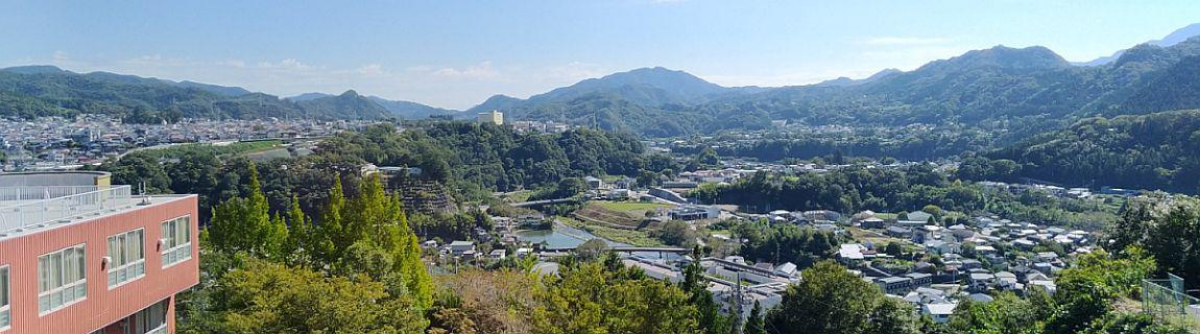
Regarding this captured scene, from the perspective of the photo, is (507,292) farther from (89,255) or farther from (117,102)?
(117,102)

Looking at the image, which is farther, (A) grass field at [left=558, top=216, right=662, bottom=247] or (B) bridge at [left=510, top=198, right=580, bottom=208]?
(B) bridge at [left=510, top=198, right=580, bottom=208]

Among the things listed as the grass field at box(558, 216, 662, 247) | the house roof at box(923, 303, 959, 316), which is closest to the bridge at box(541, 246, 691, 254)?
the grass field at box(558, 216, 662, 247)

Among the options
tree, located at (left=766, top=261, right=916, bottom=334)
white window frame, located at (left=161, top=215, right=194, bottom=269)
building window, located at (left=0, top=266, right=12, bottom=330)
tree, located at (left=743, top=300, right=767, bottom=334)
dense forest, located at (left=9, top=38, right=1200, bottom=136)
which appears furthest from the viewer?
dense forest, located at (left=9, top=38, right=1200, bottom=136)

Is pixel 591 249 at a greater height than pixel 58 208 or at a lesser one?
lesser

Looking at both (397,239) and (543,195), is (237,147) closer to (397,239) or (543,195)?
(543,195)

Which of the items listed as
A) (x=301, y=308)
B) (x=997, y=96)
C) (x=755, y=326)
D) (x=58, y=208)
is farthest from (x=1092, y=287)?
(x=997, y=96)

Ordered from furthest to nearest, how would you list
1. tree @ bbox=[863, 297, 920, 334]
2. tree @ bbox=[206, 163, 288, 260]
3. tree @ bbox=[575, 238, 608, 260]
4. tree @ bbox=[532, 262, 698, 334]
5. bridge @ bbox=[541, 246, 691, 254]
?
bridge @ bbox=[541, 246, 691, 254]
tree @ bbox=[575, 238, 608, 260]
tree @ bbox=[863, 297, 920, 334]
tree @ bbox=[206, 163, 288, 260]
tree @ bbox=[532, 262, 698, 334]

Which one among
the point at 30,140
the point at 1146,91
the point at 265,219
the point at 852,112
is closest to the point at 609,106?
the point at 852,112

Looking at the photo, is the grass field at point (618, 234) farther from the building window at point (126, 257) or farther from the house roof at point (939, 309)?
the building window at point (126, 257)

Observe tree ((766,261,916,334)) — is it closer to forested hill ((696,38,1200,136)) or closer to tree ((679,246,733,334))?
tree ((679,246,733,334))
